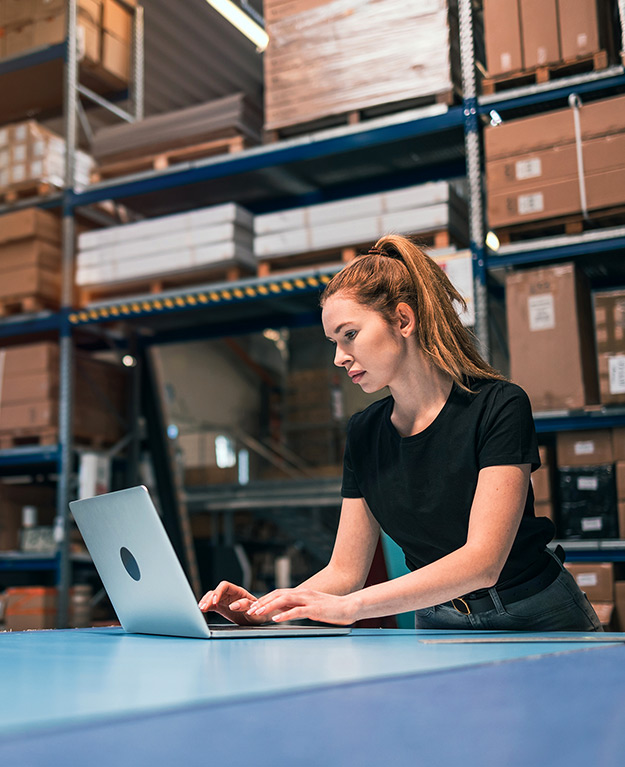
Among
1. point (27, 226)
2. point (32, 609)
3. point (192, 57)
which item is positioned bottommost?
point (32, 609)

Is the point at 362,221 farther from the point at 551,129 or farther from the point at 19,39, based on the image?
the point at 19,39

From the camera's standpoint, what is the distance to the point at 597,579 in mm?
3930

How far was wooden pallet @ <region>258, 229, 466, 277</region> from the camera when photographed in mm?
4883

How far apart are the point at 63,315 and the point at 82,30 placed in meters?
2.17

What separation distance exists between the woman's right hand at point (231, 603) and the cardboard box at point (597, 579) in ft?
8.20

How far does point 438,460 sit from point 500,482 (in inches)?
9.5

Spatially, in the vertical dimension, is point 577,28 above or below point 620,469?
above

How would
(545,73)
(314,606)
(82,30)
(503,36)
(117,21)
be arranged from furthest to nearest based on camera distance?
(117,21)
(82,30)
(503,36)
(545,73)
(314,606)

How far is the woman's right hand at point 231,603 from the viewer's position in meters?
1.77

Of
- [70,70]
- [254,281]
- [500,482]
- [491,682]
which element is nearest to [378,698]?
[491,682]

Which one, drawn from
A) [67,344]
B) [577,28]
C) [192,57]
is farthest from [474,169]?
[192,57]

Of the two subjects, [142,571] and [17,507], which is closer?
[142,571]

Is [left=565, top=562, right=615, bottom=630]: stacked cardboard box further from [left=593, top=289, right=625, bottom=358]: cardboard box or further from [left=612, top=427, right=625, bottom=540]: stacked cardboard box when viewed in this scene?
[left=593, top=289, right=625, bottom=358]: cardboard box

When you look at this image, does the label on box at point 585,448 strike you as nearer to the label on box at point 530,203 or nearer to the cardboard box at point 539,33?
the label on box at point 530,203
